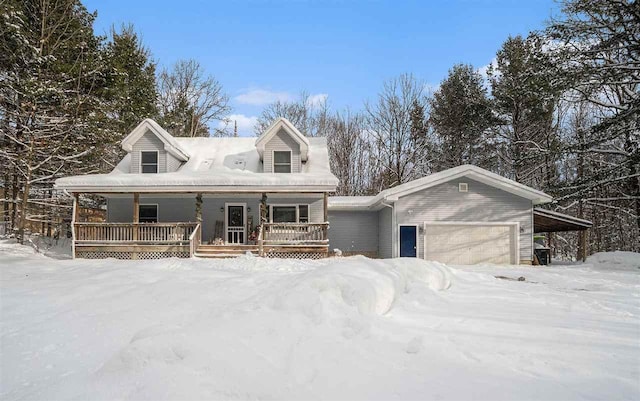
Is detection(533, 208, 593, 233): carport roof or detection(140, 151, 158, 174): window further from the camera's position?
detection(140, 151, 158, 174): window

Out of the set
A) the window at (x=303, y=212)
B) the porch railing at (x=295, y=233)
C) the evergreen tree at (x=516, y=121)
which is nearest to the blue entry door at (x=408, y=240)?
the porch railing at (x=295, y=233)

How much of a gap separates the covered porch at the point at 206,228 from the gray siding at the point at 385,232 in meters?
2.95

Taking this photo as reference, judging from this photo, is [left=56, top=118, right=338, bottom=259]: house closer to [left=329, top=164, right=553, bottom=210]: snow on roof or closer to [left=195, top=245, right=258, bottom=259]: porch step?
[left=195, top=245, right=258, bottom=259]: porch step

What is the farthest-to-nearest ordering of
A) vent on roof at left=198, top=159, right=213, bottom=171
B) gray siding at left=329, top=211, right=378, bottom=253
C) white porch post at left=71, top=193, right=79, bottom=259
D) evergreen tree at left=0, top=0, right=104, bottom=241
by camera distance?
gray siding at left=329, top=211, right=378, bottom=253
vent on roof at left=198, top=159, right=213, bottom=171
evergreen tree at left=0, top=0, right=104, bottom=241
white porch post at left=71, top=193, right=79, bottom=259

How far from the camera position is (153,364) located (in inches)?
120

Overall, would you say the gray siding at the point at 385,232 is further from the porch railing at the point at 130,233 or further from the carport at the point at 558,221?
the porch railing at the point at 130,233

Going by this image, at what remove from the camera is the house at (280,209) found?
14227 mm

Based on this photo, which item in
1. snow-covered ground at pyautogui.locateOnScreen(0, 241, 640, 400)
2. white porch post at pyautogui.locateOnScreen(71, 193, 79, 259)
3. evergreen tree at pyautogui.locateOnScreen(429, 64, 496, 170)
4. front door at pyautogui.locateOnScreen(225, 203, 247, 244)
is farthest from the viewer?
evergreen tree at pyautogui.locateOnScreen(429, 64, 496, 170)

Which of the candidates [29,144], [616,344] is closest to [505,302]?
[616,344]

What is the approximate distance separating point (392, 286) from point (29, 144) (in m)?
17.6

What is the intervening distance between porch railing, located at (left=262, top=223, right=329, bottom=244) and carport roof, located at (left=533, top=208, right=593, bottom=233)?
8.88m

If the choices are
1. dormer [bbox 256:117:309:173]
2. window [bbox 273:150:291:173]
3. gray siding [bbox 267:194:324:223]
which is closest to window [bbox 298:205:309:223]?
gray siding [bbox 267:194:324:223]

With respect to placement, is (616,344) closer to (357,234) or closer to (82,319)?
(82,319)

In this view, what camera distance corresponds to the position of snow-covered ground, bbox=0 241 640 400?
2891 millimetres
